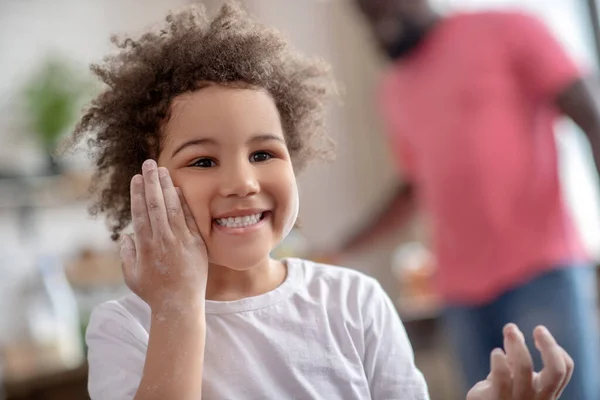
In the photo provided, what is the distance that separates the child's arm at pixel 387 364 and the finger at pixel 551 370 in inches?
5.4

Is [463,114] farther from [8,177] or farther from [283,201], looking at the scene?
[8,177]

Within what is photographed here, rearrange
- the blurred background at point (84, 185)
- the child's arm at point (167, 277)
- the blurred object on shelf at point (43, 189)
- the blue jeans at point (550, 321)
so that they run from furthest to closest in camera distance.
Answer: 1. the blurred object on shelf at point (43, 189)
2. the blurred background at point (84, 185)
3. the blue jeans at point (550, 321)
4. the child's arm at point (167, 277)

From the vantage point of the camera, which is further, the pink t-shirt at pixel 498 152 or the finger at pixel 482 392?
the pink t-shirt at pixel 498 152

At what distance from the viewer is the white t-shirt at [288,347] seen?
0.67 meters

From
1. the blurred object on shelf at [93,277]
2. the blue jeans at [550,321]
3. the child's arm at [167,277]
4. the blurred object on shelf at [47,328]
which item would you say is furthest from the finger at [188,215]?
the blurred object on shelf at [93,277]

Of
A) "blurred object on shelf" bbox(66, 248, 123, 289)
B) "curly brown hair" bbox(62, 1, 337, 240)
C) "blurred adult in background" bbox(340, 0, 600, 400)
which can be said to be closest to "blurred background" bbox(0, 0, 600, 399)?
"blurred object on shelf" bbox(66, 248, 123, 289)

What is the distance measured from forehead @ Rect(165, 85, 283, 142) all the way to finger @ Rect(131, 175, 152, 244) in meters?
0.05

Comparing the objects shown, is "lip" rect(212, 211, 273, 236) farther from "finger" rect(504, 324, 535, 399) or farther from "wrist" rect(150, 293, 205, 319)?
"finger" rect(504, 324, 535, 399)

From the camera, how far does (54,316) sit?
243cm

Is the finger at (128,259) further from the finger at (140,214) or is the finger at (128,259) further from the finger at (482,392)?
the finger at (482,392)

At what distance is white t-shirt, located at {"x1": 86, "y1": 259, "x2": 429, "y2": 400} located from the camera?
0.67 meters

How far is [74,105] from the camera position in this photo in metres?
2.57

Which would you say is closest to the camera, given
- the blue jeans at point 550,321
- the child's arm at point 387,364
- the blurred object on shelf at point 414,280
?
the child's arm at point 387,364

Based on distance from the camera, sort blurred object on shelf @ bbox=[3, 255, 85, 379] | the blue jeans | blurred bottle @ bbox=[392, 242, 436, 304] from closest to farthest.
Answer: the blue jeans < blurred object on shelf @ bbox=[3, 255, 85, 379] < blurred bottle @ bbox=[392, 242, 436, 304]
